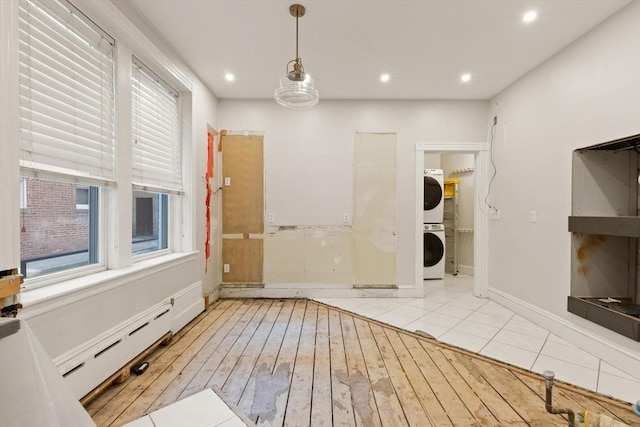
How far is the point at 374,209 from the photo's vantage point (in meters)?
3.92

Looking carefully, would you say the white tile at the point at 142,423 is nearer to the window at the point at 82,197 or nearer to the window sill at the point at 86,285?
the window sill at the point at 86,285

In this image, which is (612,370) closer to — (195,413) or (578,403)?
(578,403)

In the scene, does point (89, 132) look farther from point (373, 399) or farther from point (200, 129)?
point (373, 399)

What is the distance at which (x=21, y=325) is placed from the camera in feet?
3.52

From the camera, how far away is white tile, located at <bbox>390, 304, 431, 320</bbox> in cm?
328

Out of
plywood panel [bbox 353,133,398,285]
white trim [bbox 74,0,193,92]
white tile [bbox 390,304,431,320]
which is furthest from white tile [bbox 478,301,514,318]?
white trim [bbox 74,0,193,92]

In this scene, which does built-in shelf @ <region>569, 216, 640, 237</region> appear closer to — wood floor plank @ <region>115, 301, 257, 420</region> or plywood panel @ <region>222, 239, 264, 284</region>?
wood floor plank @ <region>115, 301, 257, 420</region>

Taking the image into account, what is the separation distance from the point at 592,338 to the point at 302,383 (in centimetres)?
248

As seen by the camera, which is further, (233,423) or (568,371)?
(568,371)

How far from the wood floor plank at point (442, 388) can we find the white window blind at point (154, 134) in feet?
9.13

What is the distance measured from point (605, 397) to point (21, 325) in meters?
3.20

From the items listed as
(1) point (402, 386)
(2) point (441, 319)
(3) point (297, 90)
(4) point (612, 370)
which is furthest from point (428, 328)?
(3) point (297, 90)

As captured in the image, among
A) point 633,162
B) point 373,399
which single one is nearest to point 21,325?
point 373,399

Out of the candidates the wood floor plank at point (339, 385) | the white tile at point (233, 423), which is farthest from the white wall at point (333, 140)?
the white tile at point (233, 423)
